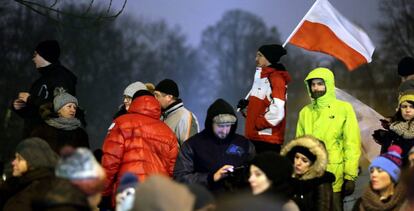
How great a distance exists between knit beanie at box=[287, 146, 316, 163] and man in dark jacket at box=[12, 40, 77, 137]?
2801 millimetres

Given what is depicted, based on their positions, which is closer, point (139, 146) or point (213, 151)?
point (213, 151)

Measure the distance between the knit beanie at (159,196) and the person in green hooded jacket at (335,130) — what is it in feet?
15.0

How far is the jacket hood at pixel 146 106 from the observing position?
33.1ft

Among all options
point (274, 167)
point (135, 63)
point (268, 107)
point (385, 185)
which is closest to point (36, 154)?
point (274, 167)

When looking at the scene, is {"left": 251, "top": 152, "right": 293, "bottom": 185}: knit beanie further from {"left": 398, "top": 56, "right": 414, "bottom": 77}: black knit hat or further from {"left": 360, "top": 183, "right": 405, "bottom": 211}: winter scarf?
{"left": 398, "top": 56, "right": 414, "bottom": 77}: black knit hat

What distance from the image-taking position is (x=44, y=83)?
11156 mm

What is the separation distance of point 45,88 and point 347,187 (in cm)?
337

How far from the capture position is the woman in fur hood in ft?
31.2

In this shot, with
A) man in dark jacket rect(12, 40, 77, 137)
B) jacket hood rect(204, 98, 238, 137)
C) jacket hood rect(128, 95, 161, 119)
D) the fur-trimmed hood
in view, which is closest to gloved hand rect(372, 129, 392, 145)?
the fur-trimmed hood

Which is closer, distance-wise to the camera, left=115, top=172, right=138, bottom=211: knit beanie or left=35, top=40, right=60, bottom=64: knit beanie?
left=115, top=172, right=138, bottom=211: knit beanie

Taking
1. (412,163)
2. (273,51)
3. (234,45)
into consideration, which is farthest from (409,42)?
(412,163)

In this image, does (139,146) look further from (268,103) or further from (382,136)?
(382,136)

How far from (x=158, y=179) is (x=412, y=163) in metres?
3.54

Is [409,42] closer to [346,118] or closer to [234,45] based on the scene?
[234,45]
